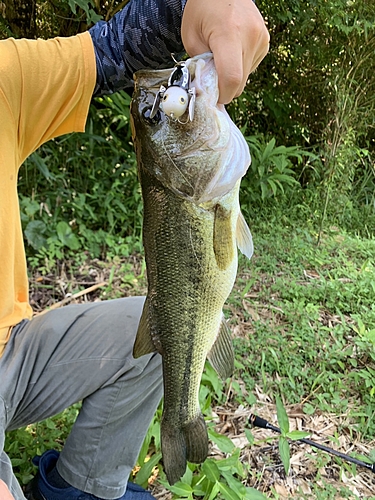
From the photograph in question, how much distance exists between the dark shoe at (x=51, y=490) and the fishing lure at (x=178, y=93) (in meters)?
1.59

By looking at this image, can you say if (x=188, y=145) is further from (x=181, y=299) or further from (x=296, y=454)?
(x=296, y=454)

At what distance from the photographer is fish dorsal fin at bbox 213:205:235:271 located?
1450 mm

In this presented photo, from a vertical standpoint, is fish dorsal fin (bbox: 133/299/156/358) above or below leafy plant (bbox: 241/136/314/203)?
above

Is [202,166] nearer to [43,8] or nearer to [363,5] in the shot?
[43,8]

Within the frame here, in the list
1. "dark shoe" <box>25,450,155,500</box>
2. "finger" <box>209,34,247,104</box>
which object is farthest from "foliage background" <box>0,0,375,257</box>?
"finger" <box>209,34,247,104</box>

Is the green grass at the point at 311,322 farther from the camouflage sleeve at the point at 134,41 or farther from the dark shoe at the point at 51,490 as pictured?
the camouflage sleeve at the point at 134,41

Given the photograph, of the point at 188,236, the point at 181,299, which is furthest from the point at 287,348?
the point at 188,236

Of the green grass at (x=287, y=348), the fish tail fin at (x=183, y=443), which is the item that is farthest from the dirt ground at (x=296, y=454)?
the fish tail fin at (x=183, y=443)

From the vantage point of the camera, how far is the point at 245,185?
4812 mm

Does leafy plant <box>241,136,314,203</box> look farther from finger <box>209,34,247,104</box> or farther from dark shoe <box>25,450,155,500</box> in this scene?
finger <box>209,34,247,104</box>

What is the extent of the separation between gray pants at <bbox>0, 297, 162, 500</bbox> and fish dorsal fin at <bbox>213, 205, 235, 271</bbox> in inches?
20.6

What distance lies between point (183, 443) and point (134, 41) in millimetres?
1486

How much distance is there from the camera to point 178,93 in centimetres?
120

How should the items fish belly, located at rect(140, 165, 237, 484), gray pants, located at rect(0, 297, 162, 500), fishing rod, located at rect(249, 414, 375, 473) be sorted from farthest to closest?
fishing rod, located at rect(249, 414, 375, 473) < gray pants, located at rect(0, 297, 162, 500) < fish belly, located at rect(140, 165, 237, 484)
